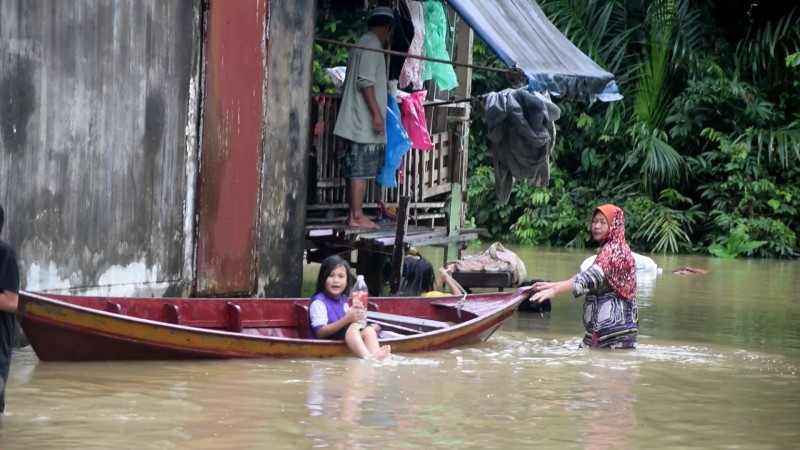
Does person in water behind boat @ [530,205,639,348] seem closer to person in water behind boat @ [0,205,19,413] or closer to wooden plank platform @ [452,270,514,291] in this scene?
wooden plank platform @ [452,270,514,291]

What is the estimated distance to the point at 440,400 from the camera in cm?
780

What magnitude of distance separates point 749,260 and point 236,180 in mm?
12081

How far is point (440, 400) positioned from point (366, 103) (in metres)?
4.62

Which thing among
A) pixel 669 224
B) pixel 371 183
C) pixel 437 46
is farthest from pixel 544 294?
pixel 669 224

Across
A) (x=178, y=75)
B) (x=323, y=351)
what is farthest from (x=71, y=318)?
(x=178, y=75)

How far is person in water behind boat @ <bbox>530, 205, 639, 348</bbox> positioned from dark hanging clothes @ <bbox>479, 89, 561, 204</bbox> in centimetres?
223

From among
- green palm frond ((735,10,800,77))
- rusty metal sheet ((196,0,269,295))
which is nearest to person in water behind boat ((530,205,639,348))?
rusty metal sheet ((196,0,269,295))

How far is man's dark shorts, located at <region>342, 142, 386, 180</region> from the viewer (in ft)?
39.2

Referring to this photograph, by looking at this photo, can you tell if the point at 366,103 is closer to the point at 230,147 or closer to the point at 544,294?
the point at 230,147

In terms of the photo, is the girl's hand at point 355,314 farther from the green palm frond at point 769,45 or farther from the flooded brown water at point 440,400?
the green palm frond at point 769,45

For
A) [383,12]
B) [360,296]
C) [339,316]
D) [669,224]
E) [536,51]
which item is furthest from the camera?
[669,224]

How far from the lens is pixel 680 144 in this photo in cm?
2248

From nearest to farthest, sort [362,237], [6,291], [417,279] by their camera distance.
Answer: [6,291] → [362,237] → [417,279]

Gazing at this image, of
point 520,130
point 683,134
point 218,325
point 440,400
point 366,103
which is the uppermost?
point 683,134
